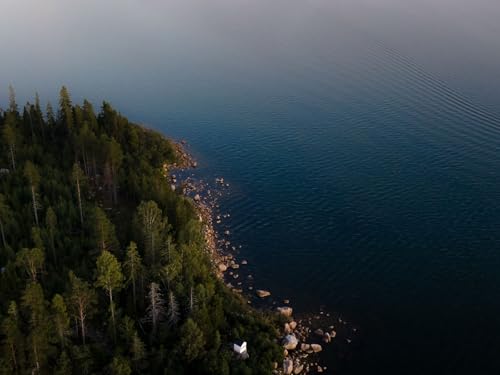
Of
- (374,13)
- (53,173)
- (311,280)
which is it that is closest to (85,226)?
(53,173)

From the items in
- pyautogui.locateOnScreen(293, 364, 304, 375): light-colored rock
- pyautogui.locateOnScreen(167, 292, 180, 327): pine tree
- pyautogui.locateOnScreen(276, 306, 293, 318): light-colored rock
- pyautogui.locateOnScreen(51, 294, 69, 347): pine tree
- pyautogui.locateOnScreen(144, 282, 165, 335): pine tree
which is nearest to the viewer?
pyautogui.locateOnScreen(51, 294, 69, 347): pine tree

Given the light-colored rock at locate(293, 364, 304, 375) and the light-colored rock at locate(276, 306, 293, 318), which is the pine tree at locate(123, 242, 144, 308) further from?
the light-colored rock at locate(293, 364, 304, 375)

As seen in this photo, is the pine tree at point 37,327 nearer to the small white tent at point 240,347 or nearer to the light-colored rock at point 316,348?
the small white tent at point 240,347

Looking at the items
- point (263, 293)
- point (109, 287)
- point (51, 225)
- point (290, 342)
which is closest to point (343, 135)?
point (263, 293)

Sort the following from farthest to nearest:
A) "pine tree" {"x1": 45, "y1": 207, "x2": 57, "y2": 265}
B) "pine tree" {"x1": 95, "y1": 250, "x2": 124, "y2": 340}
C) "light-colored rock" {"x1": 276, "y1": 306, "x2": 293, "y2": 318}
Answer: "light-colored rock" {"x1": 276, "y1": 306, "x2": 293, "y2": 318}, "pine tree" {"x1": 45, "y1": 207, "x2": 57, "y2": 265}, "pine tree" {"x1": 95, "y1": 250, "x2": 124, "y2": 340}

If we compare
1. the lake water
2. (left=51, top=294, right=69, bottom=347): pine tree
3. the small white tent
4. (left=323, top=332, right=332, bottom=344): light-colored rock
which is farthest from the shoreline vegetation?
the lake water

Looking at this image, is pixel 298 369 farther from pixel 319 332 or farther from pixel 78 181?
pixel 78 181

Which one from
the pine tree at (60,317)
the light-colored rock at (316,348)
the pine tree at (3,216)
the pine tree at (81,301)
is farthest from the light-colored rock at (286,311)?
the pine tree at (3,216)

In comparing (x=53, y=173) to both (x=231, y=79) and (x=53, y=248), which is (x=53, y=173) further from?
(x=231, y=79)
